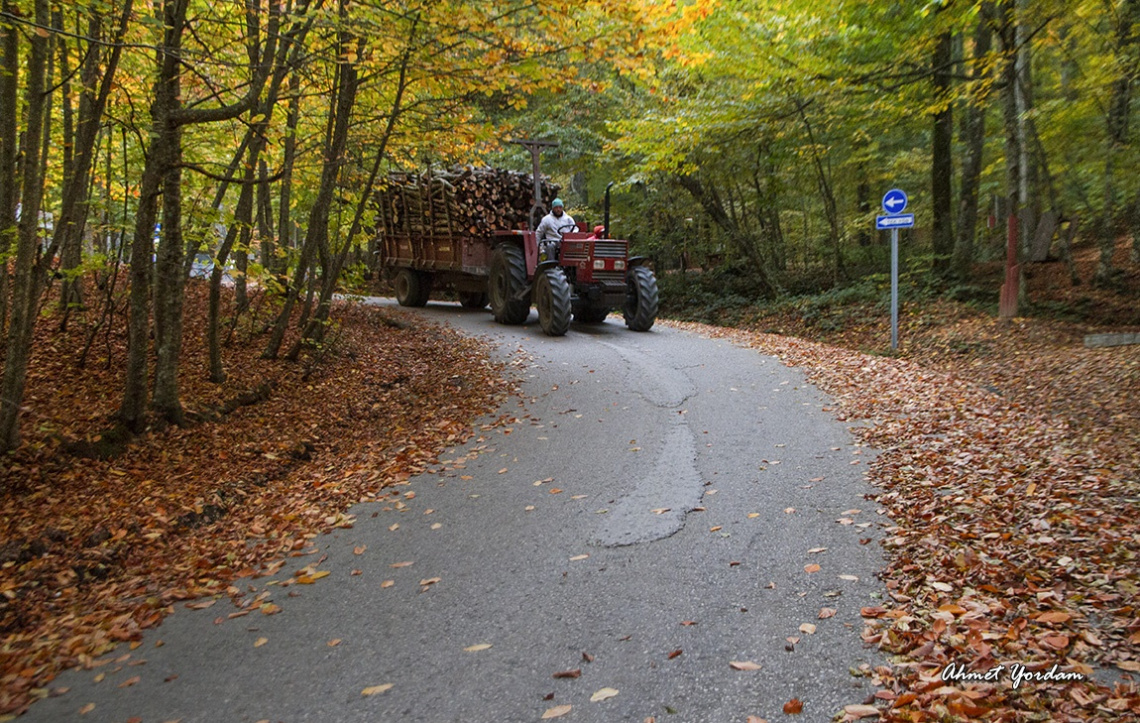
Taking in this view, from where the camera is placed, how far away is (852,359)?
10703mm

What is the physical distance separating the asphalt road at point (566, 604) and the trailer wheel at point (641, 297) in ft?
20.9

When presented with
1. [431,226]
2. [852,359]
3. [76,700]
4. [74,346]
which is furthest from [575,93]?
[76,700]

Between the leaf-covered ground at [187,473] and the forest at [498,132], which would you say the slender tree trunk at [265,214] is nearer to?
the forest at [498,132]

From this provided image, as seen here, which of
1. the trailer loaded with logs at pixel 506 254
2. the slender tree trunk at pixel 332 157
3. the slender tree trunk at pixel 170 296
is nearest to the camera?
the slender tree trunk at pixel 170 296

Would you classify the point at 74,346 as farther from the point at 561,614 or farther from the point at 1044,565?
the point at 1044,565

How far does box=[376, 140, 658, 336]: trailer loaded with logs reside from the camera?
41.8ft

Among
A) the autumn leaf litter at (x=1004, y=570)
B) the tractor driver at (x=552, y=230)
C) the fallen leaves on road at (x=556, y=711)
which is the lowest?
the fallen leaves on road at (x=556, y=711)

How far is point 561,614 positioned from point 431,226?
12797 mm

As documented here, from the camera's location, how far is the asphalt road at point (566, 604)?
10.6 feet

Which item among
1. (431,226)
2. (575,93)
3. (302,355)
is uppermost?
(575,93)

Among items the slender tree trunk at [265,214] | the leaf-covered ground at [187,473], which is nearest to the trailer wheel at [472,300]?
the slender tree trunk at [265,214]

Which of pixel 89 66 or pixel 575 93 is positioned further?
pixel 575 93

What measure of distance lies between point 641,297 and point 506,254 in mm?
2656

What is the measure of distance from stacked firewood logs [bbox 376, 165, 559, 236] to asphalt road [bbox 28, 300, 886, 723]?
8.47 metres
